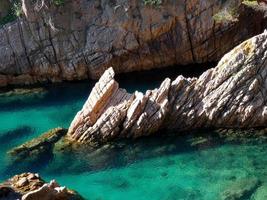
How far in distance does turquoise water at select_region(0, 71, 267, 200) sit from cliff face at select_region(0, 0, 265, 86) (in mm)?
10325

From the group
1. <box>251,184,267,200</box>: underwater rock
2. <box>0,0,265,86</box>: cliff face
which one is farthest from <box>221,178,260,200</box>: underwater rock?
<box>0,0,265,86</box>: cliff face

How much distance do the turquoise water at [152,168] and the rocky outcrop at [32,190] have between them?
7.69ft

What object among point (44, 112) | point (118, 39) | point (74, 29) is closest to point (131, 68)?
point (118, 39)

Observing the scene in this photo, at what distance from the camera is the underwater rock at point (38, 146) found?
112 ft

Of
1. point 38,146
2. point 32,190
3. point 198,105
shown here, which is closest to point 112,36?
point 198,105

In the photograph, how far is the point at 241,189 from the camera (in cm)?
2720

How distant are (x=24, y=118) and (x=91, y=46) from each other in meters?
8.62

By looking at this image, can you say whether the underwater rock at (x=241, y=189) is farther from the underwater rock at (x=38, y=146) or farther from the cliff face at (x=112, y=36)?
the cliff face at (x=112, y=36)

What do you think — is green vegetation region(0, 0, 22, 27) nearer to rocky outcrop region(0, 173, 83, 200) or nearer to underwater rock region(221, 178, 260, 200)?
rocky outcrop region(0, 173, 83, 200)

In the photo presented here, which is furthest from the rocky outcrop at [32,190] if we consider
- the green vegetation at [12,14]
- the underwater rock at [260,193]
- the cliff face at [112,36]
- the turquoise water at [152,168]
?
the green vegetation at [12,14]

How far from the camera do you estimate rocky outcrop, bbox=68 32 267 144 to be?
33.5 meters

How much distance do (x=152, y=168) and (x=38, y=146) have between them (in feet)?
27.7

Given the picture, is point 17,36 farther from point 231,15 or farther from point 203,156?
point 203,156

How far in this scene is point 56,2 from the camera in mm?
45000
